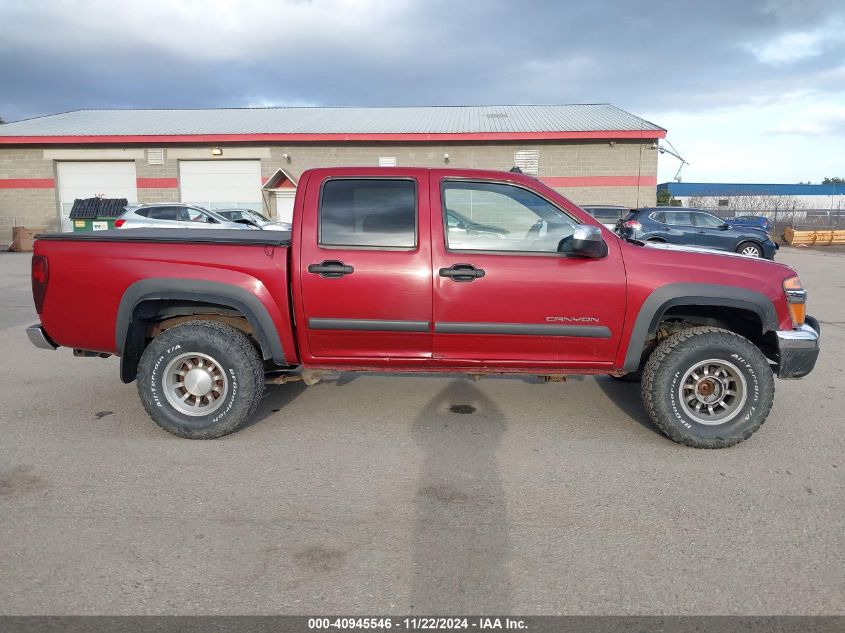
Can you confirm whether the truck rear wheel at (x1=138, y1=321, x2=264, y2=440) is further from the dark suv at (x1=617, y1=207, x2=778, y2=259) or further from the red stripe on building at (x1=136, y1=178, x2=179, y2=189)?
the red stripe on building at (x1=136, y1=178, x2=179, y2=189)

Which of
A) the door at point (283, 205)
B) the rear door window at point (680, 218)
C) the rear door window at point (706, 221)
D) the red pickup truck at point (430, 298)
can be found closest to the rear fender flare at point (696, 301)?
the red pickup truck at point (430, 298)

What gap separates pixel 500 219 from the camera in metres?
4.16

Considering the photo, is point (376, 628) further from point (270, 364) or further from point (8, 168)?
point (8, 168)

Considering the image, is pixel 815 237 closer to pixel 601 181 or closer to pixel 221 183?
pixel 601 181

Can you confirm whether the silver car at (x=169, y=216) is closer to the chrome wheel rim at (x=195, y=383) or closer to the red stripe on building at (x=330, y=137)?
the red stripe on building at (x=330, y=137)

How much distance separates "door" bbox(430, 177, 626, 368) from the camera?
4012 millimetres

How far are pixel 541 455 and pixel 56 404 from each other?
3.94 m

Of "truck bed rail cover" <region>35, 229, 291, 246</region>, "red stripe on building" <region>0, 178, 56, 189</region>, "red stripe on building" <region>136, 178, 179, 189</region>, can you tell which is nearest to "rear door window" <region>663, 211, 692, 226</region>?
"truck bed rail cover" <region>35, 229, 291, 246</region>

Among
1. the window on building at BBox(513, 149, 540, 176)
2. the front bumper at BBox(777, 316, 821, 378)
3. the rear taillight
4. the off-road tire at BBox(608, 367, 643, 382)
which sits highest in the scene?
the window on building at BBox(513, 149, 540, 176)

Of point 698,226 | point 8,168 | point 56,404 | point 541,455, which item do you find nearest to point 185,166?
point 8,168

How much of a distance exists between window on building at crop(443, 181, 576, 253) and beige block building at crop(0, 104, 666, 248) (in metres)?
20.8

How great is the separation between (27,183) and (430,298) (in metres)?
28.6

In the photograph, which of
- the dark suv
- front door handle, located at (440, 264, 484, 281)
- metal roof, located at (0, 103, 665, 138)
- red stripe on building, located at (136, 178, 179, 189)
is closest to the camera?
front door handle, located at (440, 264, 484, 281)

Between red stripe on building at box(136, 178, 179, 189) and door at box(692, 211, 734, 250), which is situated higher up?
red stripe on building at box(136, 178, 179, 189)
